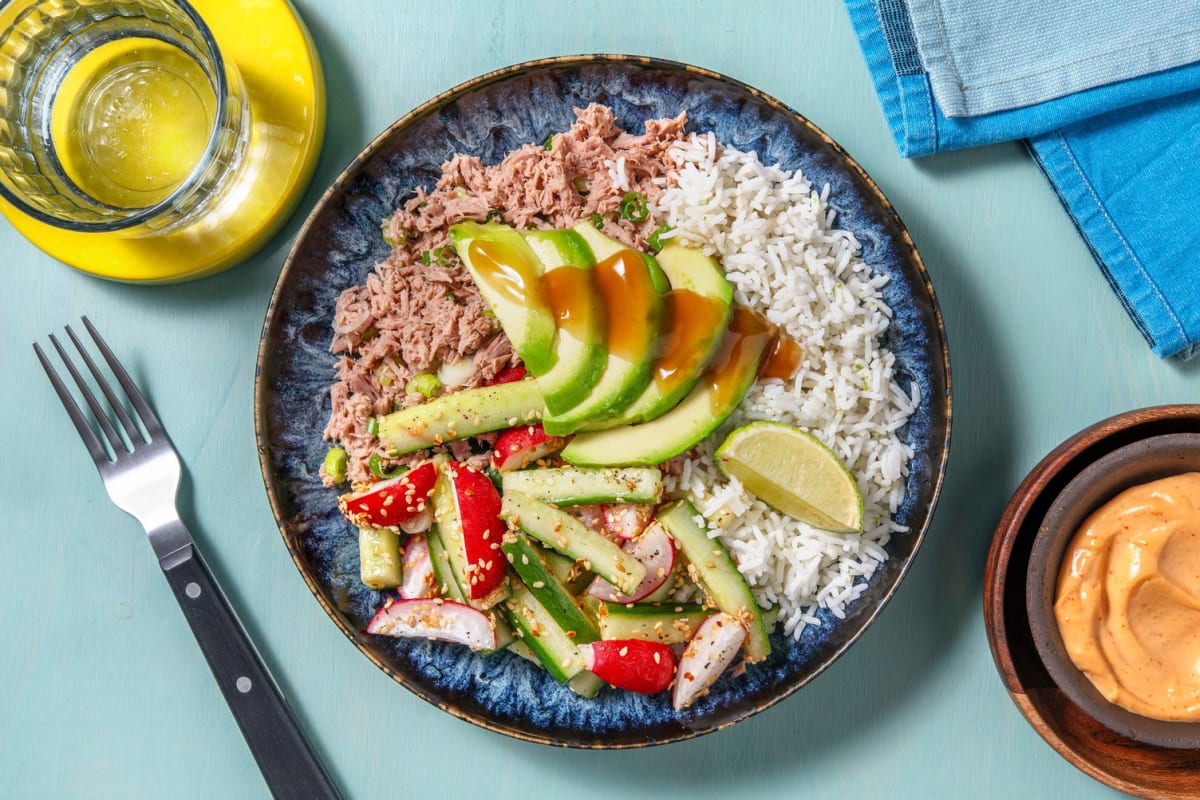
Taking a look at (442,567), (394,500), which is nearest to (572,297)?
(394,500)

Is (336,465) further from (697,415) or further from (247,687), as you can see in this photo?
(697,415)

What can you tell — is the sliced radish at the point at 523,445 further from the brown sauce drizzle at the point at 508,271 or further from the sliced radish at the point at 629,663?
the sliced radish at the point at 629,663

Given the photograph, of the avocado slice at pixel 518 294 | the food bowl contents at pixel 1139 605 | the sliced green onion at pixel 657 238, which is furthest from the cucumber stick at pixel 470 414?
the food bowl contents at pixel 1139 605

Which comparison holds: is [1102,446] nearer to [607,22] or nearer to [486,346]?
[486,346]

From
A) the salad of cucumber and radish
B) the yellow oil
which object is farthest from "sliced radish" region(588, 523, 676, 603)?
the yellow oil

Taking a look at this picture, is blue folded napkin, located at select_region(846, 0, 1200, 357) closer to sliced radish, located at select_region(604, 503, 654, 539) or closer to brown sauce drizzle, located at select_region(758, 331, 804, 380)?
brown sauce drizzle, located at select_region(758, 331, 804, 380)

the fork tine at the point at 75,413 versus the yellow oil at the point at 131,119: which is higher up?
the yellow oil at the point at 131,119

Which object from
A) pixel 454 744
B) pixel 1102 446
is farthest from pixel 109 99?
pixel 1102 446
